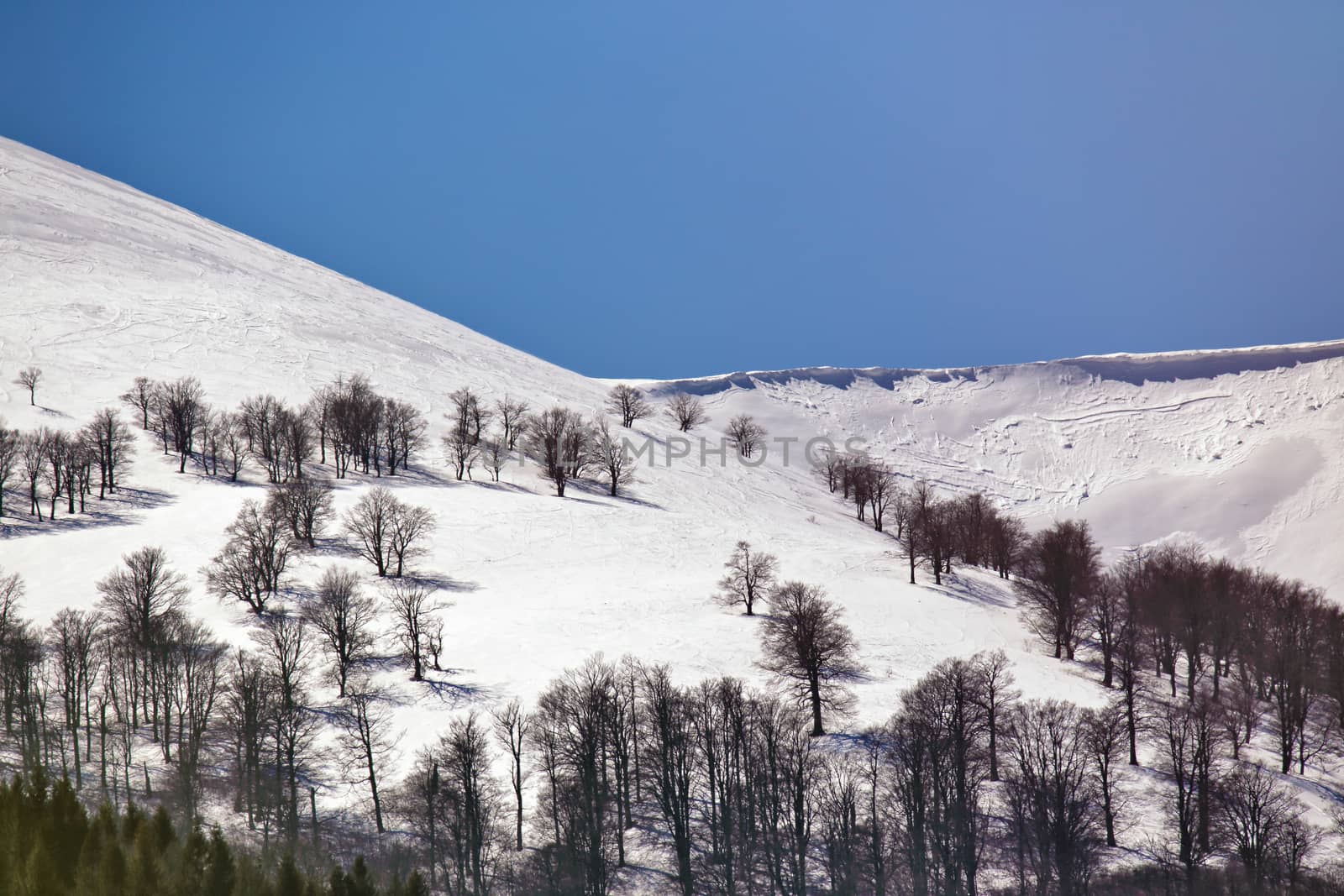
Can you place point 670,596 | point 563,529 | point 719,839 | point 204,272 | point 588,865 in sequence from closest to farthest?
point 588,865 → point 719,839 → point 670,596 → point 563,529 → point 204,272

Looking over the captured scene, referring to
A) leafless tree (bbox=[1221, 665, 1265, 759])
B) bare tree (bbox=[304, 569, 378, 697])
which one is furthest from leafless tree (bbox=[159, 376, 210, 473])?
leafless tree (bbox=[1221, 665, 1265, 759])

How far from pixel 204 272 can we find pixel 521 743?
526 ft

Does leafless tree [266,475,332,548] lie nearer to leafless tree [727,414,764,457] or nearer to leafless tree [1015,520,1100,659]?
leafless tree [1015,520,1100,659]

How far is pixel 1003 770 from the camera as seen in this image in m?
51.2

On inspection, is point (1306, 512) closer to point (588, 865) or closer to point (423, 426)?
point (423, 426)

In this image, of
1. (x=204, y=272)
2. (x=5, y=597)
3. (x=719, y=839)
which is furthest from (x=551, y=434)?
(x=204, y=272)

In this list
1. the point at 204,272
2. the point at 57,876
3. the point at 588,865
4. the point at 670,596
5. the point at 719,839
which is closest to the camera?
the point at 57,876

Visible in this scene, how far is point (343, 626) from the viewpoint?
5744cm

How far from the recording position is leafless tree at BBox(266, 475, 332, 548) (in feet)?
248

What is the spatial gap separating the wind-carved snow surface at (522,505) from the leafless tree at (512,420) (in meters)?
8.32

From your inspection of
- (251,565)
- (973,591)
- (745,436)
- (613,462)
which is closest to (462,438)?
(613,462)

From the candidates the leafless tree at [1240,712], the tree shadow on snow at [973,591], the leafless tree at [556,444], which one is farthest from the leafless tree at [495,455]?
the leafless tree at [1240,712]

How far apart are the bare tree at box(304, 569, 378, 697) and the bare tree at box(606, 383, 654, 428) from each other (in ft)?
256

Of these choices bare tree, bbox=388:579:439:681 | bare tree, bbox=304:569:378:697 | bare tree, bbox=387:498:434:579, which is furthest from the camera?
bare tree, bbox=387:498:434:579
